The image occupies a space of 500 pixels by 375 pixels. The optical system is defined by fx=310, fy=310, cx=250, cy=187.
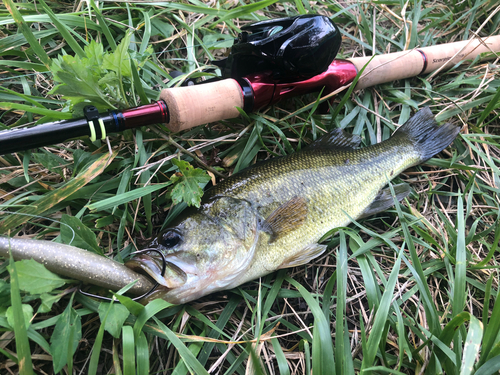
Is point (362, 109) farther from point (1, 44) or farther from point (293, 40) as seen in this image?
point (1, 44)

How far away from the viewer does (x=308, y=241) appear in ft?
7.37

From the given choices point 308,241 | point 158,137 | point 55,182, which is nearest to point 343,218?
point 308,241

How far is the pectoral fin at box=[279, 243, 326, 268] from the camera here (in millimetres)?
2174

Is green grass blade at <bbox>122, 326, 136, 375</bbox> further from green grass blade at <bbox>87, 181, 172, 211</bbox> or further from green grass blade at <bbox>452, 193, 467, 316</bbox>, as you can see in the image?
green grass blade at <bbox>452, 193, 467, 316</bbox>

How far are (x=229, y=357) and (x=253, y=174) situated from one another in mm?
1238

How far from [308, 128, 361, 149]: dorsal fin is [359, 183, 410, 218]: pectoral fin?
473 mm

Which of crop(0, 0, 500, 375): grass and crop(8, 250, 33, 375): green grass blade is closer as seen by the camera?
crop(8, 250, 33, 375): green grass blade

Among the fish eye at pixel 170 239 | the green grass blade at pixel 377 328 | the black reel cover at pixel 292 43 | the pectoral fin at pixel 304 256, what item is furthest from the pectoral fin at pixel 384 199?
the fish eye at pixel 170 239

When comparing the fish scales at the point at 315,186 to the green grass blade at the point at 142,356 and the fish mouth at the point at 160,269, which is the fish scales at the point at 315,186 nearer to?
the fish mouth at the point at 160,269

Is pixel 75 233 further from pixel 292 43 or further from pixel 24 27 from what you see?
pixel 292 43

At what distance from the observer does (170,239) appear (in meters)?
1.96

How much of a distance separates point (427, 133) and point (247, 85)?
5.43ft

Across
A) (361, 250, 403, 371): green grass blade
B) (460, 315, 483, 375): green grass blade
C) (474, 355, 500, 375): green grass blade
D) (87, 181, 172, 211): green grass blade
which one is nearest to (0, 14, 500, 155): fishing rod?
(87, 181, 172, 211): green grass blade

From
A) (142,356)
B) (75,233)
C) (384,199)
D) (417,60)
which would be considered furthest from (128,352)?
(417,60)
